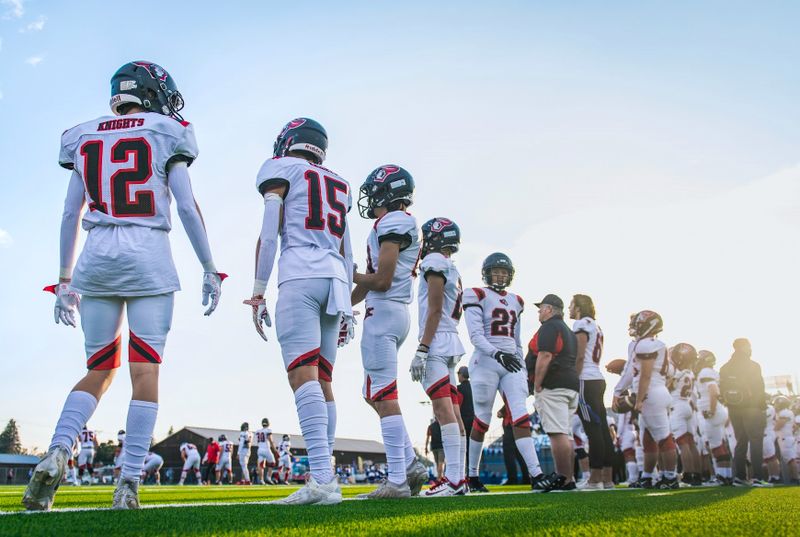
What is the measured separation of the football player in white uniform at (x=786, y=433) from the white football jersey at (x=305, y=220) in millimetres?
15288

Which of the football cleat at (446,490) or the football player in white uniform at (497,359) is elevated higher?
the football player in white uniform at (497,359)

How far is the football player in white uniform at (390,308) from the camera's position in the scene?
5.31 m

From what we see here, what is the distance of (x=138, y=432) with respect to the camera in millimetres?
3850

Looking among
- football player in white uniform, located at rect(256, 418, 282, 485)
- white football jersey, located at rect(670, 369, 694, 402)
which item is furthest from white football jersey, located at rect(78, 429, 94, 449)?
white football jersey, located at rect(670, 369, 694, 402)

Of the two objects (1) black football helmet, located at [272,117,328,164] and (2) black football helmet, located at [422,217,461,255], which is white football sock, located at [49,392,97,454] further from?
(2) black football helmet, located at [422,217,461,255]

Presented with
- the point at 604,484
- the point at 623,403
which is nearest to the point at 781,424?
the point at 623,403

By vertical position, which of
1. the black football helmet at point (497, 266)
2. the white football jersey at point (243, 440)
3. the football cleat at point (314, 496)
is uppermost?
the black football helmet at point (497, 266)

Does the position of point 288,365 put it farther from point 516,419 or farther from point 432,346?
point 516,419

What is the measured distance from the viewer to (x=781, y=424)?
15.8 meters

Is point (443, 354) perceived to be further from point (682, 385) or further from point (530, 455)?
point (682, 385)

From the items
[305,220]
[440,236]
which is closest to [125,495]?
[305,220]

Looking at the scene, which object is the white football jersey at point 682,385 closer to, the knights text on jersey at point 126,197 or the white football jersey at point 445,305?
the white football jersey at point 445,305

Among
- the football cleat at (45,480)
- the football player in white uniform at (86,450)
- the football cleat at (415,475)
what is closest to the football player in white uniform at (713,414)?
the football cleat at (415,475)

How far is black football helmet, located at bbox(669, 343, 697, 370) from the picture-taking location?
11188 mm
